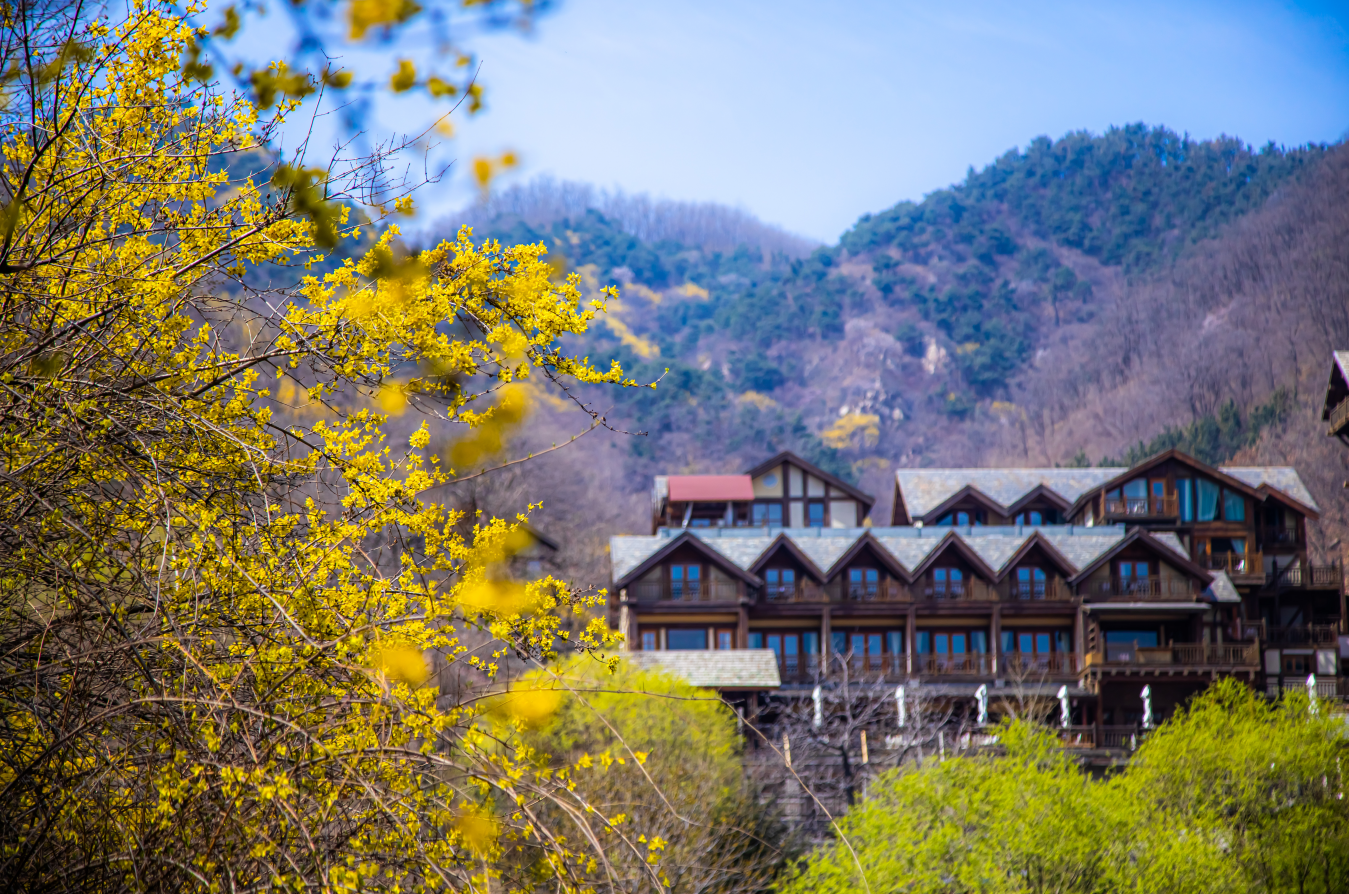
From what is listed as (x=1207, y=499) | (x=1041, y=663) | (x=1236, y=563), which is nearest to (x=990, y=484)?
(x=1207, y=499)

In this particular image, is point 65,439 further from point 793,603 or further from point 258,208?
point 793,603

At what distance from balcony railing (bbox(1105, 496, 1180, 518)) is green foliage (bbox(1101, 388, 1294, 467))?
1123 inches

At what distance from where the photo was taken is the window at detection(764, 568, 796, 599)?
4034 centimetres

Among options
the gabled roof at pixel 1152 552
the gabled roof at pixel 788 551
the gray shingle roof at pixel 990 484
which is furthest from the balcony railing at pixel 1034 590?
the gray shingle roof at pixel 990 484

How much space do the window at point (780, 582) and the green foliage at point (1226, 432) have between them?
129 feet

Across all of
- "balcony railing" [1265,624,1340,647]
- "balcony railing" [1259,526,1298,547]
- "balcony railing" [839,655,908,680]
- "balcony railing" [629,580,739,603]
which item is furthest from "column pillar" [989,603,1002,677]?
"balcony railing" [1259,526,1298,547]

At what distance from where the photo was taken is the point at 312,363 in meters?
7.25

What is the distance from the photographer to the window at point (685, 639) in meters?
40.2

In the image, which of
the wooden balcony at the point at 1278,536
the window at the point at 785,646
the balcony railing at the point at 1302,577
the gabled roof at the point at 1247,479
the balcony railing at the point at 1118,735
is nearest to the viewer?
the balcony railing at the point at 1118,735

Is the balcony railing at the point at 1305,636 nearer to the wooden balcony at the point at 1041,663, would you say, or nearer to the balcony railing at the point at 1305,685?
the balcony railing at the point at 1305,685

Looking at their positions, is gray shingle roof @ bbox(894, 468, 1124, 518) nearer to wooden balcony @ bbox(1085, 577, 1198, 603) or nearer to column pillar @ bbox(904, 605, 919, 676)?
wooden balcony @ bbox(1085, 577, 1198, 603)

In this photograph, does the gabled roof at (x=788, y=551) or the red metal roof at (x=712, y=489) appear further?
the red metal roof at (x=712, y=489)

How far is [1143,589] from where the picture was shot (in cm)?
4050

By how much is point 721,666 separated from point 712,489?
15.8 meters
